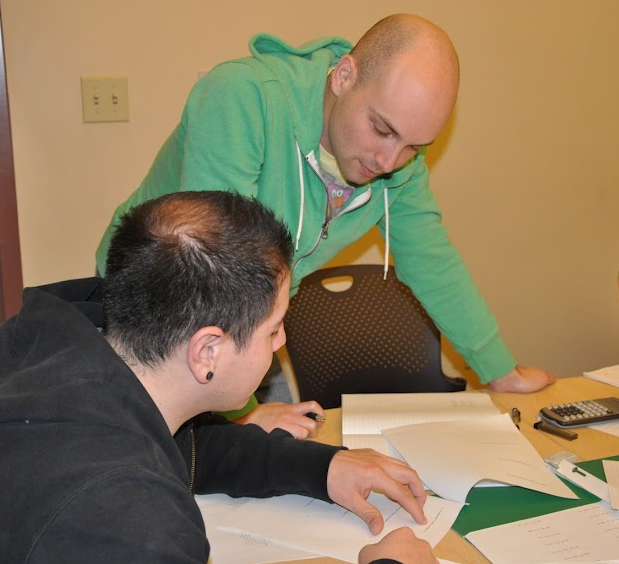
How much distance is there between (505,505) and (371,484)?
0.23 m

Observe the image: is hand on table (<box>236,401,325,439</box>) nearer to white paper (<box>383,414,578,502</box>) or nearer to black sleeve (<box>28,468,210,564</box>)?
white paper (<box>383,414,578,502</box>)

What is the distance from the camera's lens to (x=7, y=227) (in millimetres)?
2203

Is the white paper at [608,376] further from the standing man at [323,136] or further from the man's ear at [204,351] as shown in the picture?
the man's ear at [204,351]

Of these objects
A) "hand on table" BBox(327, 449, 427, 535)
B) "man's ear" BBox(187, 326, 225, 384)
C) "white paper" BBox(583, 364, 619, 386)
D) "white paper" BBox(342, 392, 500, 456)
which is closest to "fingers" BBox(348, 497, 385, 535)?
"hand on table" BBox(327, 449, 427, 535)

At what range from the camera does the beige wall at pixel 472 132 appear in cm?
217

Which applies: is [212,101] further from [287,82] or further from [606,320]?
[606,320]

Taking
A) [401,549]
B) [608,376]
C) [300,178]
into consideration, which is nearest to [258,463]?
[401,549]

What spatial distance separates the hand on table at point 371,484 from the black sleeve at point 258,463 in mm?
25

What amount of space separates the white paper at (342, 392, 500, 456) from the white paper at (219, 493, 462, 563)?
0.21m

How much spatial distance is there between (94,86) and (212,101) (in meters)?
0.94

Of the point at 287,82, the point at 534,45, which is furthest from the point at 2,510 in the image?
the point at 534,45

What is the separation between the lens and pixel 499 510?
1.24 metres

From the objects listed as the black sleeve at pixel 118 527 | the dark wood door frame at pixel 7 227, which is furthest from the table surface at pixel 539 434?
the dark wood door frame at pixel 7 227

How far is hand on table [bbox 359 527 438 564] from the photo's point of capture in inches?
40.5
